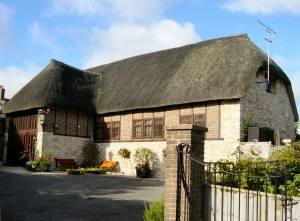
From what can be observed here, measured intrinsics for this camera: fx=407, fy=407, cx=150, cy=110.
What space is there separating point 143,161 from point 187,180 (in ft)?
55.5

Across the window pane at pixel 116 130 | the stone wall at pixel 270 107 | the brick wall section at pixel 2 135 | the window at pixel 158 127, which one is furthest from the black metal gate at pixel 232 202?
the brick wall section at pixel 2 135

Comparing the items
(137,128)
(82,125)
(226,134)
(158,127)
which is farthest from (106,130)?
(226,134)

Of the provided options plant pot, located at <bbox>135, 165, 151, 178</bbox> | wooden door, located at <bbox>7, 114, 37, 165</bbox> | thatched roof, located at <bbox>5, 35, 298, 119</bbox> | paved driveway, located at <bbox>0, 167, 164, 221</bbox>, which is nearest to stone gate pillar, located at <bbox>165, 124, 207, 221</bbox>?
paved driveway, located at <bbox>0, 167, 164, 221</bbox>

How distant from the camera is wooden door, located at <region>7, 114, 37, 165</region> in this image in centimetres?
2530

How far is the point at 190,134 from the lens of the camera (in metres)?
6.54

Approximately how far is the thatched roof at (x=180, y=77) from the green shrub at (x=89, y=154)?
2370 millimetres

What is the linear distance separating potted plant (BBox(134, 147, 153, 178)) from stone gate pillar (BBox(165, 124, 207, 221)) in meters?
15.9

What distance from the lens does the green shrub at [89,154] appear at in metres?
26.3

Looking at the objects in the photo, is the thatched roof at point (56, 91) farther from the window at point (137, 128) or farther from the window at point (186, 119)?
the window at point (186, 119)

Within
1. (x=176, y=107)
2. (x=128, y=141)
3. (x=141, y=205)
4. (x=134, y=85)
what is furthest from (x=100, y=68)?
(x=141, y=205)

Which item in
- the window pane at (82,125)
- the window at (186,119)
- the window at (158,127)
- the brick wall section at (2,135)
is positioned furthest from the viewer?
the brick wall section at (2,135)

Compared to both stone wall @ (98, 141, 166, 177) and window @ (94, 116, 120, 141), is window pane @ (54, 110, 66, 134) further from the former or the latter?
stone wall @ (98, 141, 166, 177)

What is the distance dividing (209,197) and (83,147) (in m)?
20.4

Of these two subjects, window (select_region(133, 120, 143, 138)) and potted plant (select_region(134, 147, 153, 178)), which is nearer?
potted plant (select_region(134, 147, 153, 178))
